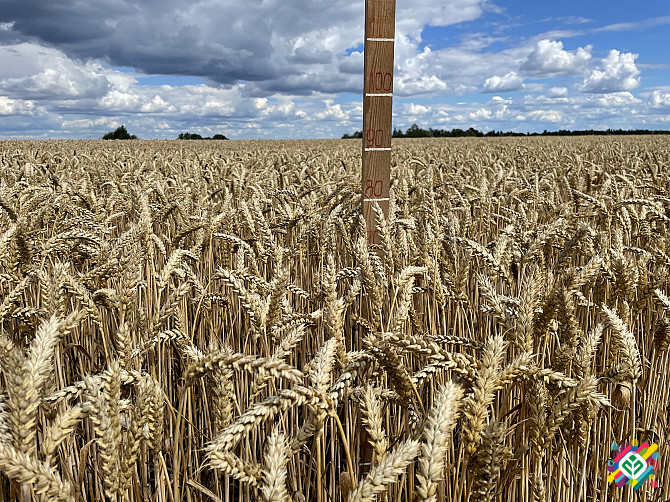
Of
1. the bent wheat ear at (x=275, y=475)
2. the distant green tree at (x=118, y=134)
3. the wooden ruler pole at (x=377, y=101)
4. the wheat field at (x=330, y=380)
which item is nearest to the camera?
the bent wheat ear at (x=275, y=475)

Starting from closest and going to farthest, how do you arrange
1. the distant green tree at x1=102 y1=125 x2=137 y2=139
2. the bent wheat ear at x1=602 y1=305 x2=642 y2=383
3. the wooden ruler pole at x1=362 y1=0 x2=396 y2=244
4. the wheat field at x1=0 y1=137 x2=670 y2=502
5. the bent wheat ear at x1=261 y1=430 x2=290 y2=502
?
the bent wheat ear at x1=261 y1=430 x2=290 y2=502 < the wheat field at x1=0 y1=137 x2=670 y2=502 < the bent wheat ear at x1=602 y1=305 x2=642 y2=383 < the wooden ruler pole at x1=362 y1=0 x2=396 y2=244 < the distant green tree at x1=102 y1=125 x2=137 y2=139

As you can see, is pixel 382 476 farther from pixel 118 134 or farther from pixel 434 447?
pixel 118 134

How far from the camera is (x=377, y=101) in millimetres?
3258

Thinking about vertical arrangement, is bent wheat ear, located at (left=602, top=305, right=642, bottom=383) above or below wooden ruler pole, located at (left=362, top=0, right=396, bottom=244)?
below

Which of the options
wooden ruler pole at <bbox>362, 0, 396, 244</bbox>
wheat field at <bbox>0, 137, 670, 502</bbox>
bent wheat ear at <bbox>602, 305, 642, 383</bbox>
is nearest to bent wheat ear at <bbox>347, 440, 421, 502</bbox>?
wheat field at <bbox>0, 137, 670, 502</bbox>

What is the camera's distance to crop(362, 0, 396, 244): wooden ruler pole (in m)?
3.19

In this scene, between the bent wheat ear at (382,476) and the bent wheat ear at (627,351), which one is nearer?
the bent wheat ear at (382,476)

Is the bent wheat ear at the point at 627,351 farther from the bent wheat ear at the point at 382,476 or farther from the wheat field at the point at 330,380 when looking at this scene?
the bent wheat ear at the point at 382,476

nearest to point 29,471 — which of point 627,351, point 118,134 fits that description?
point 627,351

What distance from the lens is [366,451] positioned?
1687 millimetres

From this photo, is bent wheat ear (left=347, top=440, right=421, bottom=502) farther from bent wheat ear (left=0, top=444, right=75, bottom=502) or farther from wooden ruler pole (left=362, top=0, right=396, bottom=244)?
wooden ruler pole (left=362, top=0, right=396, bottom=244)

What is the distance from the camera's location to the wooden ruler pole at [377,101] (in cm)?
319

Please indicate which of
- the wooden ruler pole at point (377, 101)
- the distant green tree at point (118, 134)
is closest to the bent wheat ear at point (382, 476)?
the wooden ruler pole at point (377, 101)

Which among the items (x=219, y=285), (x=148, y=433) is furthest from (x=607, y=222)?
(x=148, y=433)
